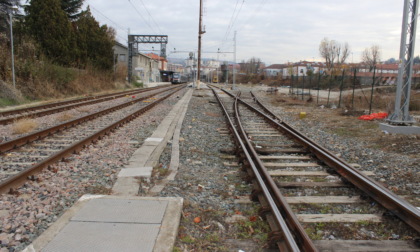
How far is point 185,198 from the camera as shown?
4711 mm

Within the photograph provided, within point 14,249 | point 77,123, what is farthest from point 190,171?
point 77,123

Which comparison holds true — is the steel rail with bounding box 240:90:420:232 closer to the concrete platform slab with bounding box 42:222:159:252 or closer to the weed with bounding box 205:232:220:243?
the weed with bounding box 205:232:220:243

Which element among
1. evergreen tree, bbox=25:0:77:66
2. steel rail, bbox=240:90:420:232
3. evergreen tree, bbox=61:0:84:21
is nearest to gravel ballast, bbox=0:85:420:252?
steel rail, bbox=240:90:420:232

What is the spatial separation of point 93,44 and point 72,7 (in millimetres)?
9768

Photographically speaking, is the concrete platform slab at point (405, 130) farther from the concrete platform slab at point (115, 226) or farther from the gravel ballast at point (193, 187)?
the concrete platform slab at point (115, 226)

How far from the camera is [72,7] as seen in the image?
4119 centimetres

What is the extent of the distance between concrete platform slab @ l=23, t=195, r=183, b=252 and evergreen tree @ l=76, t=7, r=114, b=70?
2992 cm

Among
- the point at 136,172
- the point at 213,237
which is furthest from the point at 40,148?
the point at 213,237

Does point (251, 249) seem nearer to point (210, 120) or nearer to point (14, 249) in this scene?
point (14, 249)

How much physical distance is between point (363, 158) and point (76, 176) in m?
5.89

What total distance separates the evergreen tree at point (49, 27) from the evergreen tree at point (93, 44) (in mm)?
5143

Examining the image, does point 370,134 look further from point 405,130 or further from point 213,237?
point 213,237

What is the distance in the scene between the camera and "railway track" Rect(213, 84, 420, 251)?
3.41 m

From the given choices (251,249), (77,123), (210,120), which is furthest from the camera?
(210,120)
